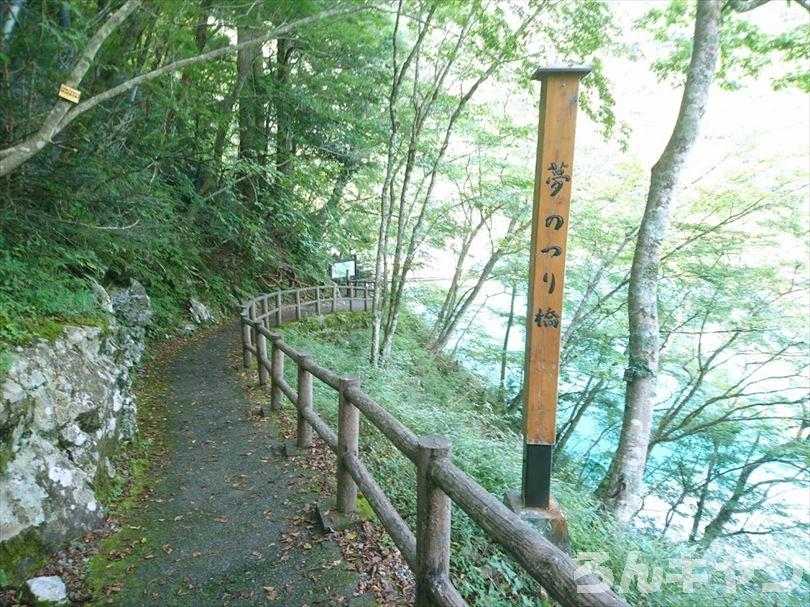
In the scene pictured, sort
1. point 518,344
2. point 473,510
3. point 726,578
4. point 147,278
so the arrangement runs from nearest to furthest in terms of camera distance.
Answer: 1. point 473,510
2. point 726,578
3. point 147,278
4. point 518,344

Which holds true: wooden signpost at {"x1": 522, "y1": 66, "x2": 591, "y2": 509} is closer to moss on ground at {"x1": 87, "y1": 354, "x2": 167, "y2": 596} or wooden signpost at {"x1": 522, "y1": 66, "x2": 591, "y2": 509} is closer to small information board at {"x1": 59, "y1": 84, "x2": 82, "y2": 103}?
moss on ground at {"x1": 87, "y1": 354, "x2": 167, "y2": 596}

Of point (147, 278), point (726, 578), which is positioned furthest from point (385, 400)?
point (147, 278)

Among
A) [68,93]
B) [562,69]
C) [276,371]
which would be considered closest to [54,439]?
[276,371]

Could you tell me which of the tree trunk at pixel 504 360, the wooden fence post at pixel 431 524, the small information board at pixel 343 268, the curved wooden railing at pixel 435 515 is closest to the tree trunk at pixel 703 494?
the tree trunk at pixel 504 360

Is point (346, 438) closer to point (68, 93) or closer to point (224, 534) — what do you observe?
point (224, 534)

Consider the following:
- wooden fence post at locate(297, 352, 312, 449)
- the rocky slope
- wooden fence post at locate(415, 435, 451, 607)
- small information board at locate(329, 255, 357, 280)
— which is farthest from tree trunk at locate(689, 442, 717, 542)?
the rocky slope

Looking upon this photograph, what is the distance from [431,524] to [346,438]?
4.30ft

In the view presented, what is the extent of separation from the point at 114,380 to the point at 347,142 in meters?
10.5

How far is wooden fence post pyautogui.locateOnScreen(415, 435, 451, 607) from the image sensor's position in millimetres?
2115

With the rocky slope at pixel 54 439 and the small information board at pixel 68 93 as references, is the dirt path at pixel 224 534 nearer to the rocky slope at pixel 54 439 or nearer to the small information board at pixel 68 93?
the rocky slope at pixel 54 439

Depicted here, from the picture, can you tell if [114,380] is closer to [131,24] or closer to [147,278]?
[131,24]

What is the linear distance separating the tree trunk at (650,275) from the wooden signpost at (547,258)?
257 cm

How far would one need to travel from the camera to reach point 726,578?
4.05 meters

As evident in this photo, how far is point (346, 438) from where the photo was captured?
3.30m
